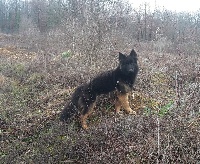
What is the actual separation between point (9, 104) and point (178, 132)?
595 centimetres

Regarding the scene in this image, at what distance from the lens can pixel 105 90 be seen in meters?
6.66

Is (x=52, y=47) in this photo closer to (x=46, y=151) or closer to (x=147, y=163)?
(x=46, y=151)

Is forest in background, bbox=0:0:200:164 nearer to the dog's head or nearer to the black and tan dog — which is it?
the black and tan dog

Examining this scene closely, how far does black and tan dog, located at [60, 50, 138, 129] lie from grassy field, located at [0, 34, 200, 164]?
25 cm

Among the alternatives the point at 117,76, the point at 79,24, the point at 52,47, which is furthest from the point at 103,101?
the point at 52,47

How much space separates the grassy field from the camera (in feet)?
14.0

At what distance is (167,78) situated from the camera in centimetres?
988

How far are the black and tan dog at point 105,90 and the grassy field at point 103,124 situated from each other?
9.8 inches

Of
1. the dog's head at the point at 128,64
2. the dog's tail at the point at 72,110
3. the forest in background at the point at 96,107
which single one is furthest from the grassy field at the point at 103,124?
the dog's head at the point at 128,64

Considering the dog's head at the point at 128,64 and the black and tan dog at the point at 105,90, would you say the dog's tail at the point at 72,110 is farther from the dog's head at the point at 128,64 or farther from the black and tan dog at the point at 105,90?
the dog's head at the point at 128,64

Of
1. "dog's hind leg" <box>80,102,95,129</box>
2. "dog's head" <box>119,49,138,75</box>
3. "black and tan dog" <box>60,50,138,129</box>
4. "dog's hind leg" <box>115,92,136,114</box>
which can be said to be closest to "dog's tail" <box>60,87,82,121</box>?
"black and tan dog" <box>60,50,138,129</box>

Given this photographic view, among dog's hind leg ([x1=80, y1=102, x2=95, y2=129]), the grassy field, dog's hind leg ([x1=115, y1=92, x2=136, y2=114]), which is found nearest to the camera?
the grassy field

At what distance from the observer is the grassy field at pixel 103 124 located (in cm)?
426

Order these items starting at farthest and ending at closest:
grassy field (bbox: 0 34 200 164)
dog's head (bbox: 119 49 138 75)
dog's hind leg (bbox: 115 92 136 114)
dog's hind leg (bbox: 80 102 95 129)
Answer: dog's head (bbox: 119 49 138 75), dog's hind leg (bbox: 115 92 136 114), dog's hind leg (bbox: 80 102 95 129), grassy field (bbox: 0 34 200 164)
